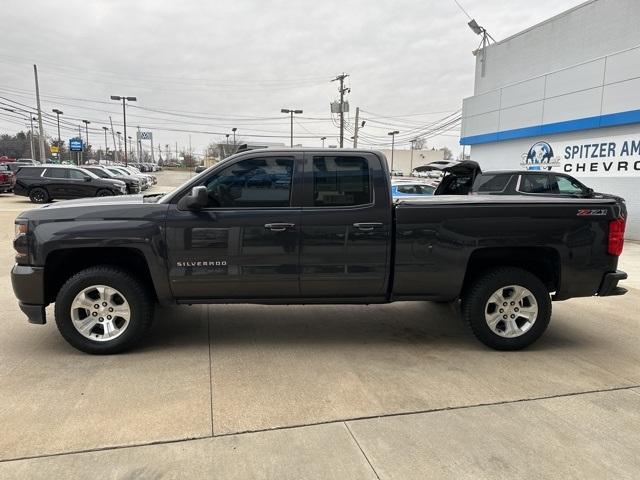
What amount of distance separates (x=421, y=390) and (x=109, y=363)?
2.71m

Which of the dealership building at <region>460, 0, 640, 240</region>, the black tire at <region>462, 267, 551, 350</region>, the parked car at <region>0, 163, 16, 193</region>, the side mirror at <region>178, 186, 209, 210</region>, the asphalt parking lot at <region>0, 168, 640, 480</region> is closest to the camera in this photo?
the asphalt parking lot at <region>0, 168, 640, 480</region>

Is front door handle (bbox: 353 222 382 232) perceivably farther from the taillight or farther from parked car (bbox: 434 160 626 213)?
parked car (bbox: 434 160 626 213)

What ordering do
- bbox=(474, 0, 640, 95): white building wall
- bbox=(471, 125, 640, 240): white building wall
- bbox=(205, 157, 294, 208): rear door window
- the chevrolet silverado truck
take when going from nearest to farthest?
the chevrolet silverado truck
bbox=(205, 157, 294, 208): rear door window
bbox=(471, 125, 640, 240): white building wall
bbox=(474, 0, 640, 95): white building wall

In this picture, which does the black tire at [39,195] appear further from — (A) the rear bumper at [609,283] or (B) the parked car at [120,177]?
(A) the rear bumper at [609,283]

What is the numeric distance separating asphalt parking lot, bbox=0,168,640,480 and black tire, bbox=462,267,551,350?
13 cm

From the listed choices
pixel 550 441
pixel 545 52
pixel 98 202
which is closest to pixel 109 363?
pixel 98 202

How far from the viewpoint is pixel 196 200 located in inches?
161

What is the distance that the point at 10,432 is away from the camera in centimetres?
301

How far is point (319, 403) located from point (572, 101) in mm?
14349

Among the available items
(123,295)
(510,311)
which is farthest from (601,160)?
(123,295)

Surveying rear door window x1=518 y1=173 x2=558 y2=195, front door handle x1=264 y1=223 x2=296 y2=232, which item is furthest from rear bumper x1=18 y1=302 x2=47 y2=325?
rear door window x1=518 y1=173 x2=558 y2=195

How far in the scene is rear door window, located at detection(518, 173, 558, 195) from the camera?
1030 cm

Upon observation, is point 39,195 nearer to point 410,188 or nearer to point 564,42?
point 410,188

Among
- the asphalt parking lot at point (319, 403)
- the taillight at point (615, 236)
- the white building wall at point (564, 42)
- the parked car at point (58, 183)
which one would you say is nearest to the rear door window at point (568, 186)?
the white building wall at point (564, 42)
